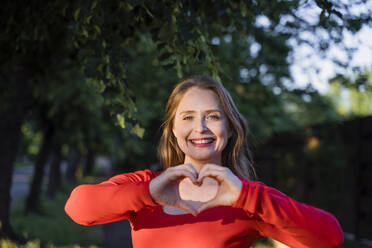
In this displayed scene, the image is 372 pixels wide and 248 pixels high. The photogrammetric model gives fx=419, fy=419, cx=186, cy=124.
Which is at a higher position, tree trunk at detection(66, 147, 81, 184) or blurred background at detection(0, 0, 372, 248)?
blurred background at detection(0, 0, 372, 248)

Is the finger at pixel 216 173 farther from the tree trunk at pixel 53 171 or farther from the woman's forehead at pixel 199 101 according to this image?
the tree trunk at pixel 53 171

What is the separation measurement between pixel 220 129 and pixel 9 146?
16.9 feet

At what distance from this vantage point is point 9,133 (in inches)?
260

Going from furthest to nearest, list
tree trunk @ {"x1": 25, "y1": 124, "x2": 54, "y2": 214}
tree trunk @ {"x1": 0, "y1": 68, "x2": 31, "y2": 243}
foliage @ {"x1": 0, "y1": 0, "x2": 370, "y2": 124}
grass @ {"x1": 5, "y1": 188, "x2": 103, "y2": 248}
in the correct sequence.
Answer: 1. tree trunk @ {"x1": 25, "y1": 124, "x2": 54, "y2": 214}
2. grass @ {"x1": 5, "y1": 188, "x2": 103, "y2": 248}
3. tree trunk @ {"x1": 0, "y1": 68, "x2": 31, "y2": 243}
4. foliage @ {"x1": 0, "y1": 0, "x2": 370, "y2": 124}

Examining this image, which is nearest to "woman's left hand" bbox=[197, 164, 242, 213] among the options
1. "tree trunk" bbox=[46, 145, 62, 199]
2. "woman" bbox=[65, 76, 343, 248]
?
"woman" bbox=[65, 76, 343, 248]

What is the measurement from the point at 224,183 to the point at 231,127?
2.38 ft

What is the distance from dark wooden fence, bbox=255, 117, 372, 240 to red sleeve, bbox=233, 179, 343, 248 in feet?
21.6

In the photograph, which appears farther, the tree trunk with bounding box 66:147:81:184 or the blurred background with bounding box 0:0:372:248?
the tree trunk with bounding box 66:147:81:184

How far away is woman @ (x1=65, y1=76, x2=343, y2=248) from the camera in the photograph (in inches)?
79.3

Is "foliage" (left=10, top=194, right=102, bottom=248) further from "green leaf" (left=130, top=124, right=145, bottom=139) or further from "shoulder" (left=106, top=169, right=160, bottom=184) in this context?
"shoulder" (left=106, top=169, right=160, bottom=184)

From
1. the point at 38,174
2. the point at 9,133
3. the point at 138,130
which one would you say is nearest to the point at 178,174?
the point at 138,130

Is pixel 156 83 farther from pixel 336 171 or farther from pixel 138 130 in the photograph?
pixel 138 130

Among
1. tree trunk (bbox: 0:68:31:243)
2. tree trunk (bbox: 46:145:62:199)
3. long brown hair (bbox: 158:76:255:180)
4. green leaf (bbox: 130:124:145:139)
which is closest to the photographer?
long brown hair (bbox: 158:76:255:180)

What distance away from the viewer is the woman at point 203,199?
2014mm
